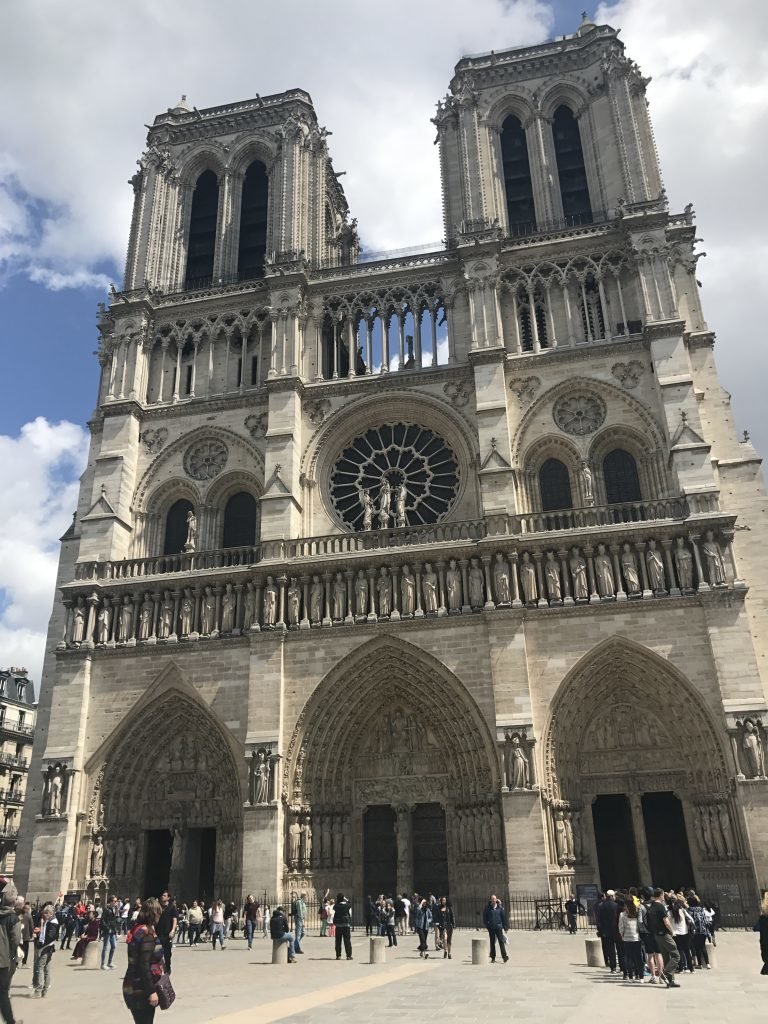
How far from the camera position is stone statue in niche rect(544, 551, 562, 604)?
66.8 ft

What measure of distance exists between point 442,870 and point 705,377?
1499 cm

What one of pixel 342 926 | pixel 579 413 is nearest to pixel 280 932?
pixel 342 926

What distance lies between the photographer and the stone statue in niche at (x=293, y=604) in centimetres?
2158

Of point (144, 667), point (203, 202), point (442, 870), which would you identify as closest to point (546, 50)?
point (203, 202)

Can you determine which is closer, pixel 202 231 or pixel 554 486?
pixel 554 486

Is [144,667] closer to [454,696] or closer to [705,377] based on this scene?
[454,696]

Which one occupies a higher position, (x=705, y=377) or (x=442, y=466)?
(x=705, y=377)

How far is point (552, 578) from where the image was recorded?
20578mm

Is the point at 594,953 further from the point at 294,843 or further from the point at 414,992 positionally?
the point at 294,843

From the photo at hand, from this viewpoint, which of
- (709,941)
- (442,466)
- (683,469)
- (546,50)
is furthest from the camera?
(546,50)

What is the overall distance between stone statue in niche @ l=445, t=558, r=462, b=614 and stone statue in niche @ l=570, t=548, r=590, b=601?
2795 mm

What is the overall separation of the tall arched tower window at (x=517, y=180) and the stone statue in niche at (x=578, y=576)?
12.2 m

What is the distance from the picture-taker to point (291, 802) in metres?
20.1

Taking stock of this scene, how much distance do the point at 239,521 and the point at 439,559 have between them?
693 cm
